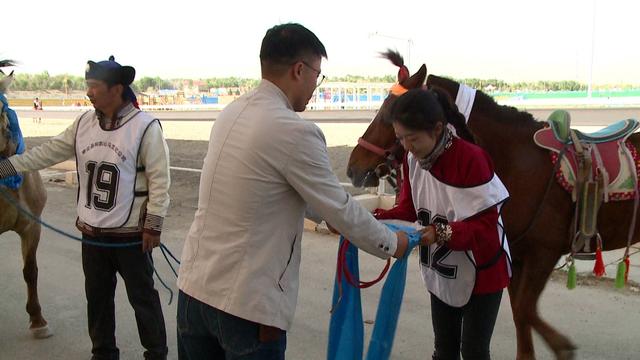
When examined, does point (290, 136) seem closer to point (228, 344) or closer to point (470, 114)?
point (228, 344)

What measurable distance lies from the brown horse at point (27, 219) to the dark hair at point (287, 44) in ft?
10.4

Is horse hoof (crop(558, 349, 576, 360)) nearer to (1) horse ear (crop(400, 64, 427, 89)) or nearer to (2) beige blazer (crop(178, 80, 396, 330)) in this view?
(1) horse ear (crop(400, 64, 427, 89))

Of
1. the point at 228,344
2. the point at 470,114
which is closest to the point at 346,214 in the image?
the point at 228,344

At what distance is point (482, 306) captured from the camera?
8.01ft

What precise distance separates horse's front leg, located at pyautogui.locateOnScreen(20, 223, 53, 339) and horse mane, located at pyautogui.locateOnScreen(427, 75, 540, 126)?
134 inches

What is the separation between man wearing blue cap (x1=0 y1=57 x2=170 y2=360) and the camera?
Answer: 3295 mm

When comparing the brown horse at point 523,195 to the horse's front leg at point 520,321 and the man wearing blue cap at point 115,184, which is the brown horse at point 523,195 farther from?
the man wearing blue cap at point 115,184

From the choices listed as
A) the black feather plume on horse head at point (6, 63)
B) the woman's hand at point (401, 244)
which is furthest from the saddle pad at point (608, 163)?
the black feather plume on horse head at point (6, 63)

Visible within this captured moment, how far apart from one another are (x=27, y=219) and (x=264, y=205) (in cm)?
340

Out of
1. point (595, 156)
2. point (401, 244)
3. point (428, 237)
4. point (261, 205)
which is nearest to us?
point (261, 205)

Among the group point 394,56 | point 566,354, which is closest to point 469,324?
point 566,354

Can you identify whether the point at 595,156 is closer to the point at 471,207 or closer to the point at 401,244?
the point at 471,207

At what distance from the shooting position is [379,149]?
3.23 metres

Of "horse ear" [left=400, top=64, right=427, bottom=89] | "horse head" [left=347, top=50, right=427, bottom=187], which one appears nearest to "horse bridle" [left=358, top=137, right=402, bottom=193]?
"horse head" [left=347, top=50, right=427, bottom=187]
